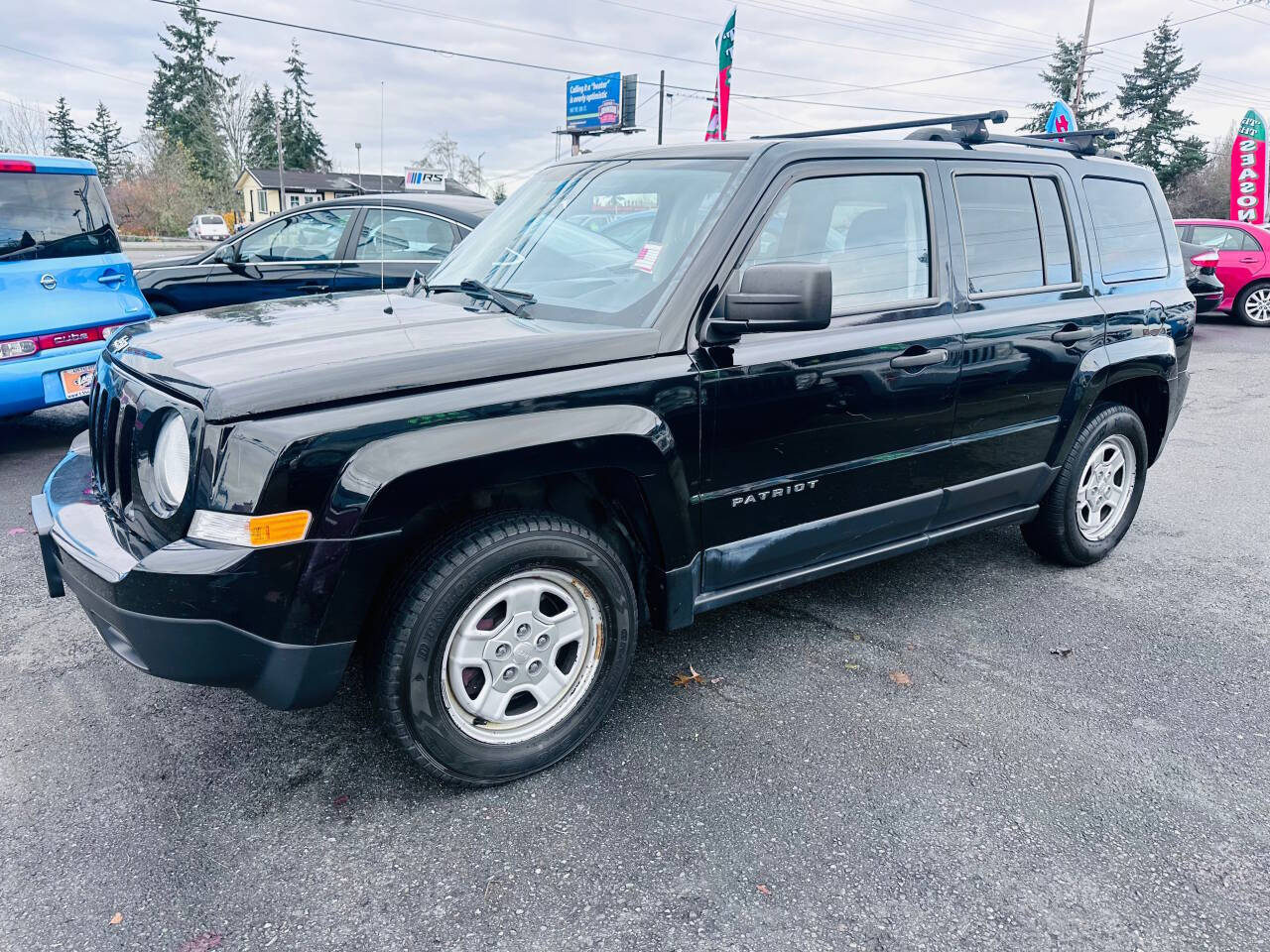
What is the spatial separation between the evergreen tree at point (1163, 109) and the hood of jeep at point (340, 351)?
4840 centimetres

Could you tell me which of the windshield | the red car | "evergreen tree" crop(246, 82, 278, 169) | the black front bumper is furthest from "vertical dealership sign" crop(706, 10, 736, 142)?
"evergreen tree" crop(246, 82, 278, 169)

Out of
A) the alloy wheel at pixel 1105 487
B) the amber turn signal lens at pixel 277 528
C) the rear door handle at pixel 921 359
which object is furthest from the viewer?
the alloy wheel at pixel 1105 487

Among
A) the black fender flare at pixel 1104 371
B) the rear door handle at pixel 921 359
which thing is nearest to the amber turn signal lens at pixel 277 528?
the rear door handle at pixel 921 359

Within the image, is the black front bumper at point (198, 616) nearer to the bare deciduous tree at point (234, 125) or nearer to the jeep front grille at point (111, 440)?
the jeep front grille at point (111, 440)

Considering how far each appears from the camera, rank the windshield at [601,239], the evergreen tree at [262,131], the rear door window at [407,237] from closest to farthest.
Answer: the windshield at [601,239] < the rear door window at [407,237] < the evergreen tree at [262,131]

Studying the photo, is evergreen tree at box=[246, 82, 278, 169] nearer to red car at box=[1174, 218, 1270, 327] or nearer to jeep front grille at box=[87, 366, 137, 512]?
red car at box=[1174, 218, 1270, 327]

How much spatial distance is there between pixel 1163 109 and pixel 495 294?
5067cm

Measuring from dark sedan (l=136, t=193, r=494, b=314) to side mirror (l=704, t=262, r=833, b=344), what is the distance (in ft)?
15.7

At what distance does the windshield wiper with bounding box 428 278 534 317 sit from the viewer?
3.03 m

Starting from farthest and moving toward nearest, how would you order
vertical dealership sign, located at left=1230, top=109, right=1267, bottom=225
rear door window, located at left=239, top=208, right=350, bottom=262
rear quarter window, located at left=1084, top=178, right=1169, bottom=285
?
vertical dealership sign, located at left=1230, top=109, right=1267, bottom=225
rear door window, located at left=239, top=208, right=350, bottom=262
rear quarter window, located at left=1084, top=178, right=1169, bottom=285

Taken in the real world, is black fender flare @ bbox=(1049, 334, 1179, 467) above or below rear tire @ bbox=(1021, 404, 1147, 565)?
above

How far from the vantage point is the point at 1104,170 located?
13.5 ft

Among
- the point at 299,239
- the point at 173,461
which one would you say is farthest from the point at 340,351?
the point at 299,239

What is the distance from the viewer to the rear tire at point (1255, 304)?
1458 cm
